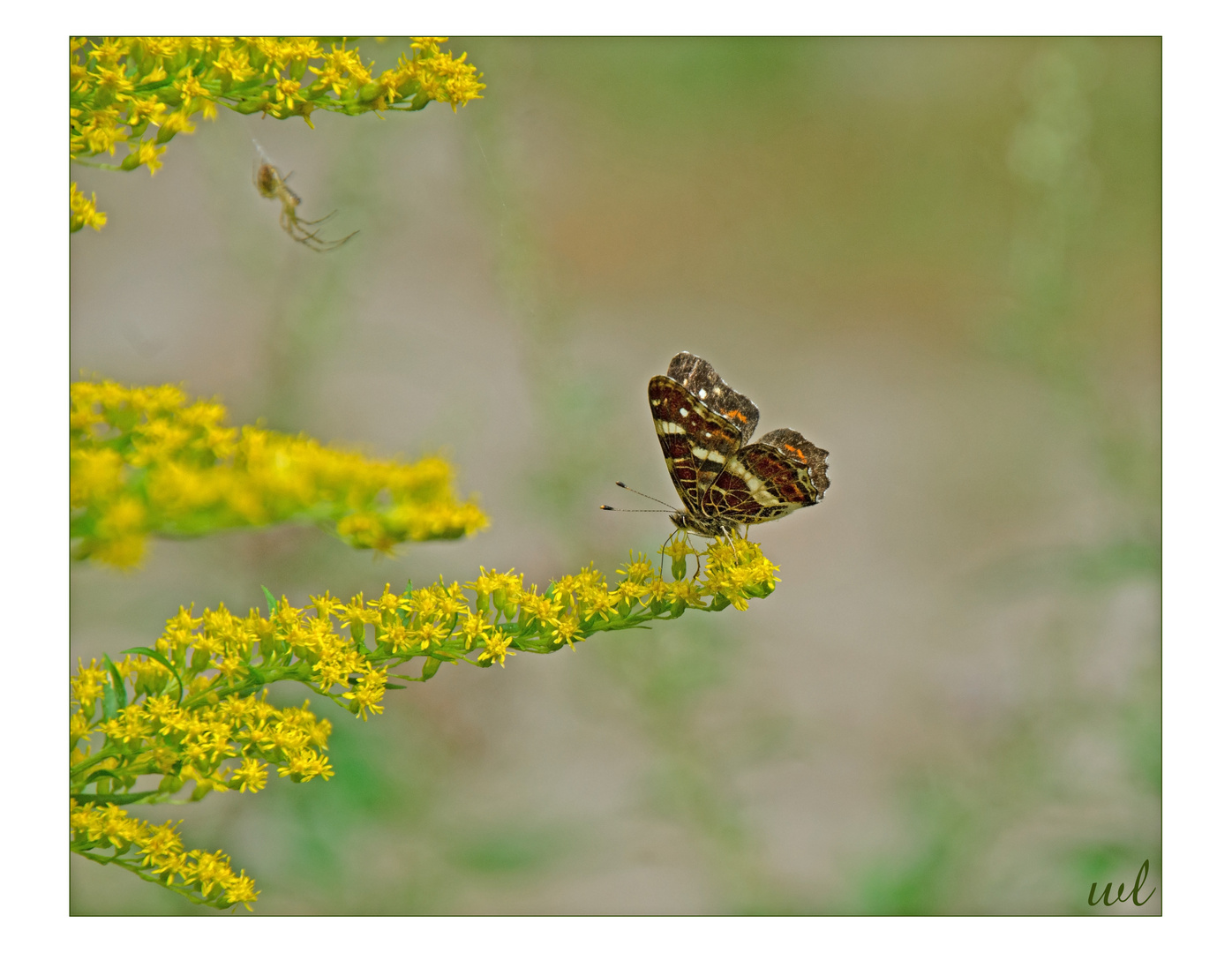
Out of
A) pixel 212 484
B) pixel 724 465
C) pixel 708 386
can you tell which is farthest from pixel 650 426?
pixel 212 484

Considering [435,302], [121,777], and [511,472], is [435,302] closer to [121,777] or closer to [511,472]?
[511,472]

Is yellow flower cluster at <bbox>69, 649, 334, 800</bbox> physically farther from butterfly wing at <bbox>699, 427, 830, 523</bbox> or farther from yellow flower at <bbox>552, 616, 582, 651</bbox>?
butterfly wing at <bbox>699, 427, 830, 523</bbox>

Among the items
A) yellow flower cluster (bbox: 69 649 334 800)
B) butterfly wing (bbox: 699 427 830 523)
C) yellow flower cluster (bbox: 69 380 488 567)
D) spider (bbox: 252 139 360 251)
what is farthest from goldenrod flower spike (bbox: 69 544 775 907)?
spider (bbox: 252 139 360 251)

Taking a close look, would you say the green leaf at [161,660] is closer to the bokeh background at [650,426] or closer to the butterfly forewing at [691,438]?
the bokeh background at [650,426]

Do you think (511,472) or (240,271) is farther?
(511,472)
